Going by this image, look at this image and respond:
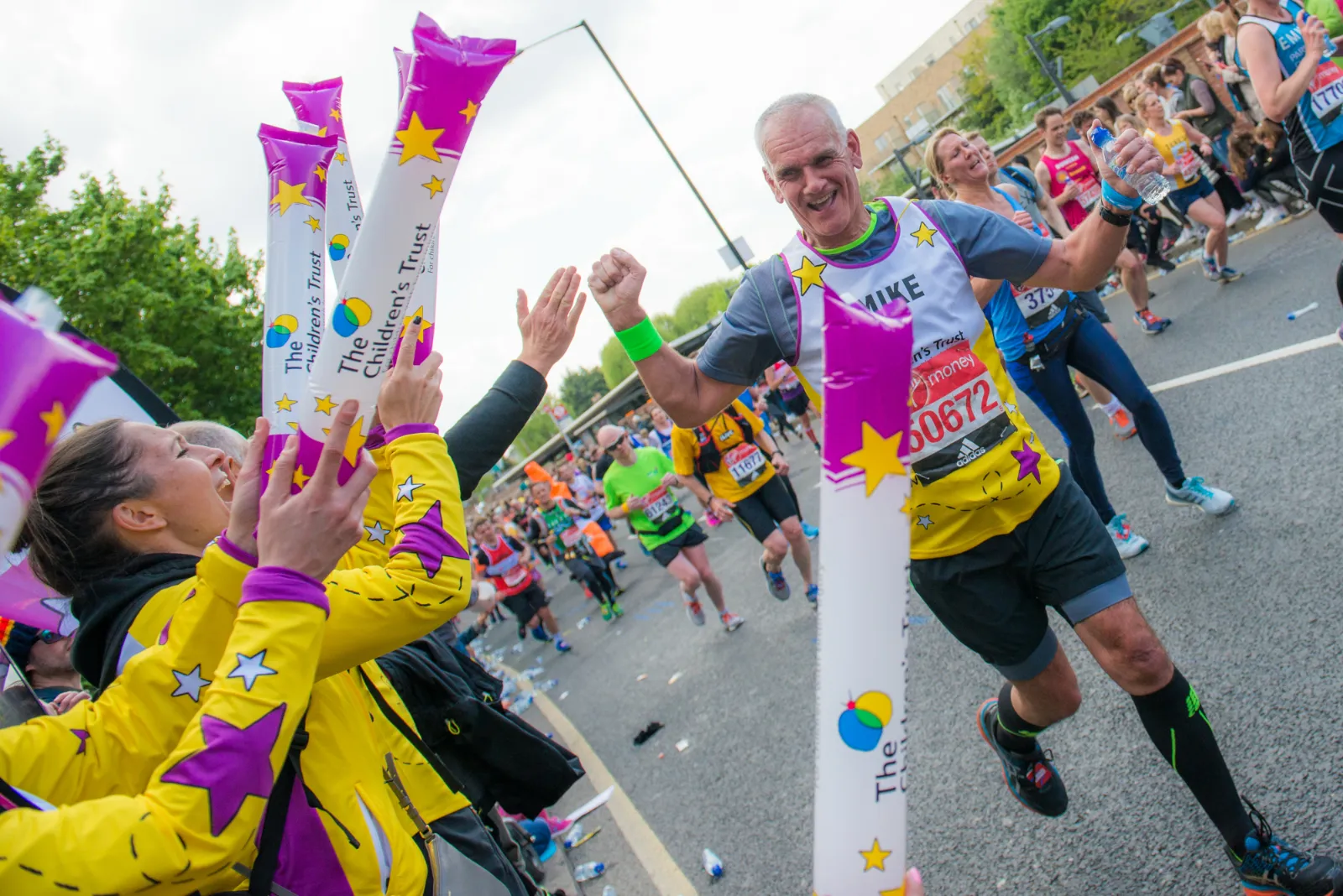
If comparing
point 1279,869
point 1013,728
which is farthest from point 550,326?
point 1279,869

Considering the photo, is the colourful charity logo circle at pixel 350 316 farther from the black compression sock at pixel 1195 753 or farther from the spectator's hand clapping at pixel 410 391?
the black compression sock at pixel 1195 753

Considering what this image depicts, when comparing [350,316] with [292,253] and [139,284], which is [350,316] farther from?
[139,284]

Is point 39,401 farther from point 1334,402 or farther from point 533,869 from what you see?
point 1334,402

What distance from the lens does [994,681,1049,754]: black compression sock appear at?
9.69 ft

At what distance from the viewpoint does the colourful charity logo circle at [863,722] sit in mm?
1278

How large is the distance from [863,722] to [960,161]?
12.7 feet

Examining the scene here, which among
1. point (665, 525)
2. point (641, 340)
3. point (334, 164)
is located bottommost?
point (665, 525)

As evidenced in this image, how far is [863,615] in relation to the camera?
4.21 feet

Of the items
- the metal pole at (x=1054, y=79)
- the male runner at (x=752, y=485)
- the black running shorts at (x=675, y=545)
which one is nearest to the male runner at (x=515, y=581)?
the black running shorts at (x=675, y=545)

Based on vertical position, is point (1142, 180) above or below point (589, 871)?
above

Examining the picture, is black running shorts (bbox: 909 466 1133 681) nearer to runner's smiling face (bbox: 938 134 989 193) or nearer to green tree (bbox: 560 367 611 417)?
runner's smiling face (bbox: 938 134 989 193)

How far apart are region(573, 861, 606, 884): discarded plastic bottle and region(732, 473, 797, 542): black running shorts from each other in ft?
10.1

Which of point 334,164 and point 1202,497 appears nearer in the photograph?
point 334,164

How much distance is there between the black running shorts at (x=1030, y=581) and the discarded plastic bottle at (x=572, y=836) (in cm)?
307
